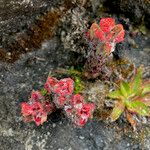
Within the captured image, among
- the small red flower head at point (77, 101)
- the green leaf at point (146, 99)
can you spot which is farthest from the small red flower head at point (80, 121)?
the green leaf at point (146, 99)

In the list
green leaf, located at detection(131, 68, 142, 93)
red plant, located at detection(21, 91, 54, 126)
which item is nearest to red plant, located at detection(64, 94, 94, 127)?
red plant, located at detection(21, 91, 54, 126)

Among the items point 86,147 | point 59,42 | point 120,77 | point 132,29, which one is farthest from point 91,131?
point 132,29

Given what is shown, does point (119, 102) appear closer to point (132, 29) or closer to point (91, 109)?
point (91, 109)

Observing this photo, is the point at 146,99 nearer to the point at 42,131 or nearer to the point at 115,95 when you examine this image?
the point at 115,95

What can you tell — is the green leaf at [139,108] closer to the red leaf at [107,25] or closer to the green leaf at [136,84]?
the green leaf at [136,84]

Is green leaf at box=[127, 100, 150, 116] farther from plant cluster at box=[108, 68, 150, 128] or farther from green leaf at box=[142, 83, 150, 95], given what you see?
green leaf at box=[142, 83, 150, 95]
